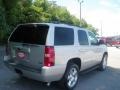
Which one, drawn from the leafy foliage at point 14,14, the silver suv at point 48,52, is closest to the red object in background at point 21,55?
the silver suv at point 48,52

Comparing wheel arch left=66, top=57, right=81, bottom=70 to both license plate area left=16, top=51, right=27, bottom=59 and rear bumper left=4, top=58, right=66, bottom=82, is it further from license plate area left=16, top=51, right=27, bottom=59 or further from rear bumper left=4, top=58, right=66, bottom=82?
license plate area left=16, top=51, right=27, bottom=59

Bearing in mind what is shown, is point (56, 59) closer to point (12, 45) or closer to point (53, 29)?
point (53, 29)

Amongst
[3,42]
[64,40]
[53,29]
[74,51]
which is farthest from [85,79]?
[3,42]

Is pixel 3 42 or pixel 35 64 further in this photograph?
pixel 3 42

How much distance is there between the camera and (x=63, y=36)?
635 centimetres

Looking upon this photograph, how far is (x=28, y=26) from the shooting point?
6496 millimetres

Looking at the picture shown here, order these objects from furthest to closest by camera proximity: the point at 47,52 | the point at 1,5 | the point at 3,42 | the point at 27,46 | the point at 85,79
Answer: the point at 3,42 < the point at 1,5 < the point at 85,79 < the point at 27,46 < the point at 47,52

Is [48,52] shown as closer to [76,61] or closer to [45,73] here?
[45,73]

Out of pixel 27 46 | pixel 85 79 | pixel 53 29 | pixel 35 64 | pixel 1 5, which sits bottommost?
pixel 85 79

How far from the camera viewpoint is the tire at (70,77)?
639cm

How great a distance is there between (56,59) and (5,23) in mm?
10759

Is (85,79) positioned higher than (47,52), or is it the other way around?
(47,52)

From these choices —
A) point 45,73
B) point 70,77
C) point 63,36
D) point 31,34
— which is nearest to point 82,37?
point 63,36

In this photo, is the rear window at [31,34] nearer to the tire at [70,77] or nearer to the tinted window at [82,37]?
the tire at [70,77]
